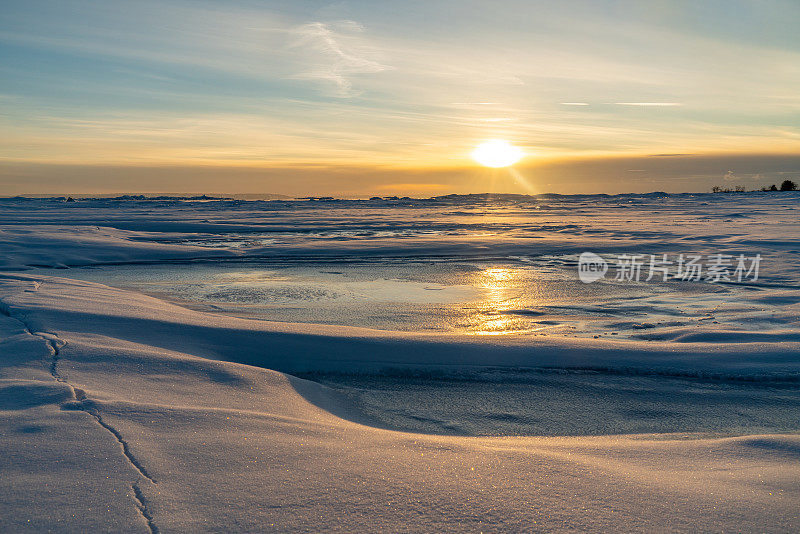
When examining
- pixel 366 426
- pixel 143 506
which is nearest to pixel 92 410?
pixel 143 506

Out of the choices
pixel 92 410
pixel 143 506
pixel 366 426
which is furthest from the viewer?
pixel 366 426

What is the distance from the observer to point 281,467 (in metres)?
2.13

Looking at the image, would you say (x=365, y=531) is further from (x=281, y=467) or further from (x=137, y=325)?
(x=137, y=325)

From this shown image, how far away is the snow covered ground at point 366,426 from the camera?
72.6 inches

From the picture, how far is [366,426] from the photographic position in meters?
2.99

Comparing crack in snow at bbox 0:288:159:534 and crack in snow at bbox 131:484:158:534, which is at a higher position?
crack in snow at bbox 0:288:159:534

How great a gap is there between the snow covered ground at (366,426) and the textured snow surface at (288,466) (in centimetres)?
1

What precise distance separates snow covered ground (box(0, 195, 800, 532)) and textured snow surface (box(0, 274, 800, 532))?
1 cm

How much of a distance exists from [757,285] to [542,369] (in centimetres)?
524

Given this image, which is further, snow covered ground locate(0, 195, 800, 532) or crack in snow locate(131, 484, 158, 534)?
snow covered ground locate(0, 195, 800, 532)

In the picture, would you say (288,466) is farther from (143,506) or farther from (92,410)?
(92,410)

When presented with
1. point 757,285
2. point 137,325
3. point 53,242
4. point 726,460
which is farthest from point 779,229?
point 53,242

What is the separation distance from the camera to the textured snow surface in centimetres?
180

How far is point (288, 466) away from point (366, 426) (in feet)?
2.92
